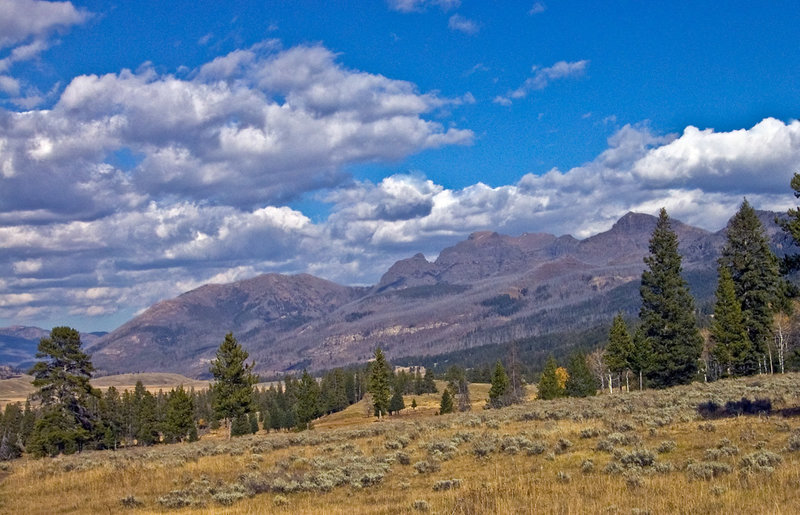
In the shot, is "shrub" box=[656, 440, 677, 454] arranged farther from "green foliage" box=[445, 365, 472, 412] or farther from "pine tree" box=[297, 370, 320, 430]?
"green foliage" box=[445, 365, 472, 412]

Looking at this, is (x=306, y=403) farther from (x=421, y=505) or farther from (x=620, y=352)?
(x=421, y=505)

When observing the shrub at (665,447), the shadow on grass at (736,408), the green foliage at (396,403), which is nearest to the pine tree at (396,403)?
the green foliage at (396,403)

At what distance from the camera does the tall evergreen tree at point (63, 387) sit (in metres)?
57.7

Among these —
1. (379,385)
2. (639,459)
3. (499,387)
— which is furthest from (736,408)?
(499,387)

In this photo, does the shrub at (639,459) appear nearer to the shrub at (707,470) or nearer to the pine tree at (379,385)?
the shrub at (707,470)

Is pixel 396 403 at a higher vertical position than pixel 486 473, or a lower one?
lower

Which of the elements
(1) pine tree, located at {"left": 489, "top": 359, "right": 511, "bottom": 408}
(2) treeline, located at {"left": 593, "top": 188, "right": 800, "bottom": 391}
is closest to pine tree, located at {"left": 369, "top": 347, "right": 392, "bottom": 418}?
(1) pine tree, located at {"left": 489, "top": 359, "right": 511, "bottom": 408}

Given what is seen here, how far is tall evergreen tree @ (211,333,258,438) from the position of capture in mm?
65000

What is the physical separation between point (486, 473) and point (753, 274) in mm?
54356

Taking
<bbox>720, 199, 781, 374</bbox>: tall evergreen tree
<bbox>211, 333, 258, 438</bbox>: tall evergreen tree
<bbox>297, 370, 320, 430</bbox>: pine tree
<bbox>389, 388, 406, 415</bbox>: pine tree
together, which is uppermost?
<bbox>720, 199, 781, 374</bbox>: tall evergreen tree

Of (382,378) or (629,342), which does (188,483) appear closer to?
(629,342)

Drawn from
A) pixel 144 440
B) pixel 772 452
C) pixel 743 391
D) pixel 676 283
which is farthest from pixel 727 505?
pixel 144 440

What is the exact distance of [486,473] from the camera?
19500mm

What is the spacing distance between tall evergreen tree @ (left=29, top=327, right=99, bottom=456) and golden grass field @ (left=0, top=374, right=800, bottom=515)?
1187 inches
